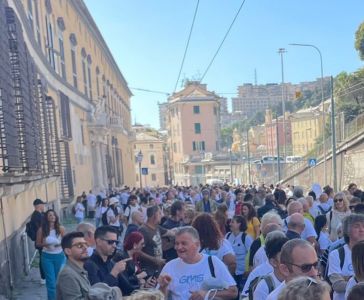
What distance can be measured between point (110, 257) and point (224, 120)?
180 metres

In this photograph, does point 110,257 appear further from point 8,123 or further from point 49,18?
point 49,18

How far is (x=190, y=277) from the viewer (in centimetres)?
433

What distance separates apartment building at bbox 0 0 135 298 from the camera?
31.9 feet

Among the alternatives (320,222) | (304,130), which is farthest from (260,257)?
(304,130)

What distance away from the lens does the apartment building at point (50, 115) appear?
9.71 m

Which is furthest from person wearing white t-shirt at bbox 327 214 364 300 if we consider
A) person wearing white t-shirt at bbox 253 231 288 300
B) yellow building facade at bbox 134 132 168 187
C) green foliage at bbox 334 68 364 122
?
yellow building facade at bbox 134 132 168 187

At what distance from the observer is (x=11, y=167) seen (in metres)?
9.19

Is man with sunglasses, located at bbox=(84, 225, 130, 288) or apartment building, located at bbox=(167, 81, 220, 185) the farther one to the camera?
apartment building, located at bbox=(167, 81, 220, 185)

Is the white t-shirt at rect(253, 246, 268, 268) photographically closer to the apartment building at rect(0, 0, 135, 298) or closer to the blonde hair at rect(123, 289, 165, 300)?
the blonde hair at rect(123, 289, 165, 300)

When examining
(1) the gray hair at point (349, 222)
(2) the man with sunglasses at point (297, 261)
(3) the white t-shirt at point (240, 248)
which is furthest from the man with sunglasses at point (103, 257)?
(3) the white t-shirt at point (240, 248)

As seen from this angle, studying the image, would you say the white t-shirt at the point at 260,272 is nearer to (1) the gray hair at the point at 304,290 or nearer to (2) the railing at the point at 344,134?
(1) the gray hair at the point at 304,290

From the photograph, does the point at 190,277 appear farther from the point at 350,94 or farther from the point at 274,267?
the point at 350,94

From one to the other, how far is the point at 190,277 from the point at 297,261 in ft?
3.92

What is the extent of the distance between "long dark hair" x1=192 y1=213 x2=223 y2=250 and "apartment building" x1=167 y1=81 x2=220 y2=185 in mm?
75329
